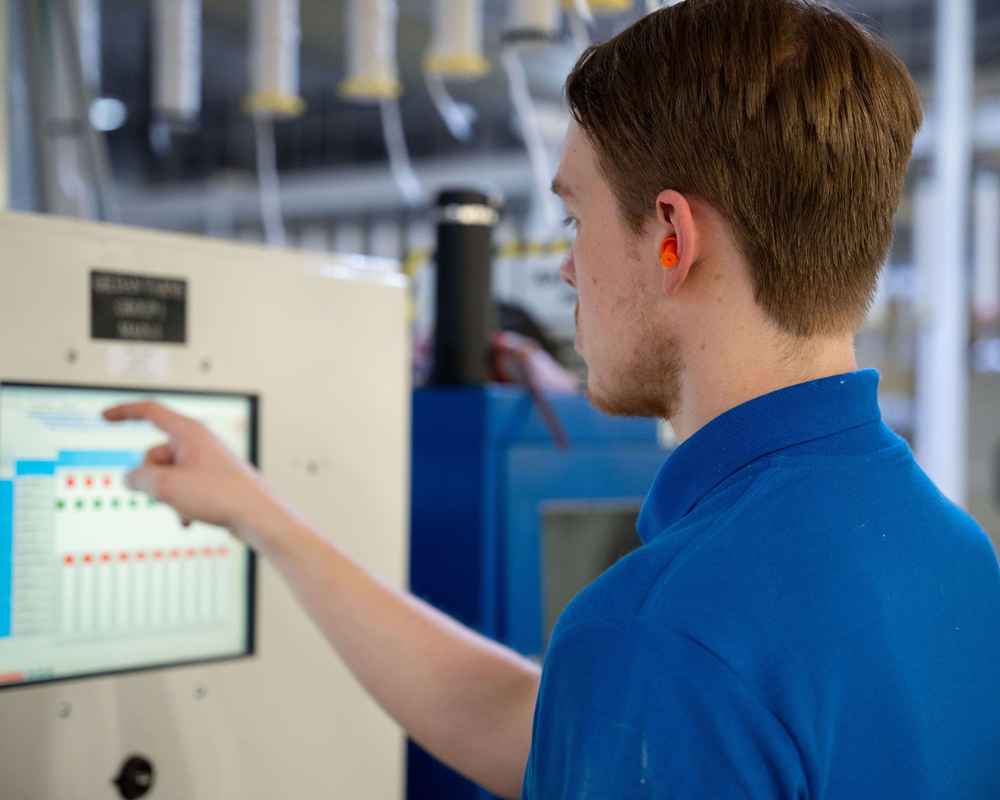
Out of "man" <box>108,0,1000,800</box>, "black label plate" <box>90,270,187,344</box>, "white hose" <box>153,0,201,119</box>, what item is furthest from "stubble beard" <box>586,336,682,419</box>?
"white hose" <box>153,0,201,119</box>

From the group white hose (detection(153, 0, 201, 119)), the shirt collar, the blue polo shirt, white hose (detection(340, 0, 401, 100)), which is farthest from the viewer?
white hose (detection(153, 0, 201, 119))

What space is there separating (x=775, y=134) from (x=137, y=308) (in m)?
0.61

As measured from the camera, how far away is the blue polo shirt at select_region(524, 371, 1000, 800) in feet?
1.87

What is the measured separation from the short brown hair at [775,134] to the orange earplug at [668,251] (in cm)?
3

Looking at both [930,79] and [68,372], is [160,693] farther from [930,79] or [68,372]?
[930,79]

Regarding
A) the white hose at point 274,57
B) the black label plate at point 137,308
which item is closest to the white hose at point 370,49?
the white hose at point 274,57

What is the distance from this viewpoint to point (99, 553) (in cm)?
102

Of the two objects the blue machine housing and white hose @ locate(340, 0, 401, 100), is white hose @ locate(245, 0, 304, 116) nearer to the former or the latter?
white hose @ locate(340, 0, 401, 100)

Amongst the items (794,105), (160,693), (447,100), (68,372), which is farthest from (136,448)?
(447,100)

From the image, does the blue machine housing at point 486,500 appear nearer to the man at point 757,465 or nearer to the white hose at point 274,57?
the man at point 757,465

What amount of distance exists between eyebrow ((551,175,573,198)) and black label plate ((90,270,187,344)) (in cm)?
43

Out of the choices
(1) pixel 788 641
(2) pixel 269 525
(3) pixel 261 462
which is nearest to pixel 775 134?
(1) pixel 788 641

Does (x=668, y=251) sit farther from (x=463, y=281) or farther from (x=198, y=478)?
(x=463, y=281)

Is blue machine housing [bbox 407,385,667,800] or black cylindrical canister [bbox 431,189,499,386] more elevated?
black cylindrical canister [bbox 431,189,499,386]
